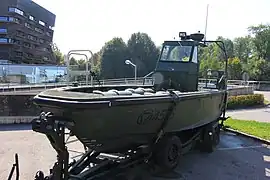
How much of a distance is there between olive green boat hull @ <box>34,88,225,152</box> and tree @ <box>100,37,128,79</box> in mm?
42919

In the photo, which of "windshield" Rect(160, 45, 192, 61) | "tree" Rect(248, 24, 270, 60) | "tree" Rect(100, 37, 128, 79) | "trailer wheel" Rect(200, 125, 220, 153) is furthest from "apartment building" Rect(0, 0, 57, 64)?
"trailer wheel" Rect(200, 125, 220, 153)

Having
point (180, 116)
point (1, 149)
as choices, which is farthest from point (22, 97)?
point (180, 116)

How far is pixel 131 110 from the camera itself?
5164 mm

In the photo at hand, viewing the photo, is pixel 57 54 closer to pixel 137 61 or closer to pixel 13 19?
pixel 13 19

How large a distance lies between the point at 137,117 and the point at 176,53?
147 inches

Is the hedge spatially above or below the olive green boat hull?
below

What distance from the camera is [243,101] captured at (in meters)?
20.9

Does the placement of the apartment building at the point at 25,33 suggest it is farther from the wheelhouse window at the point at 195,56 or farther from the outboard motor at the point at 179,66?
the wheelhouse window at the point at 195,56

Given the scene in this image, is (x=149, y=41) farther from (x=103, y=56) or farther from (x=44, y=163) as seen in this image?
(x=44, y=163)

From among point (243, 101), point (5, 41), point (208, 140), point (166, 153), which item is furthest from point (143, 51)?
point (166, 153)

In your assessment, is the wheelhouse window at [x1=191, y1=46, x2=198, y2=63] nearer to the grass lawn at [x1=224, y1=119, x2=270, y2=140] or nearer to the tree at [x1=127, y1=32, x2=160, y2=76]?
the grass lawn at [x1=224, y1=119, x2=270, y2=140]

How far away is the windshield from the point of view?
8.50 meters

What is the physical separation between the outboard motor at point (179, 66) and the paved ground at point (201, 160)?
1.84 metres

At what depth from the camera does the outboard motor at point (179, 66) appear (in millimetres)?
8305
